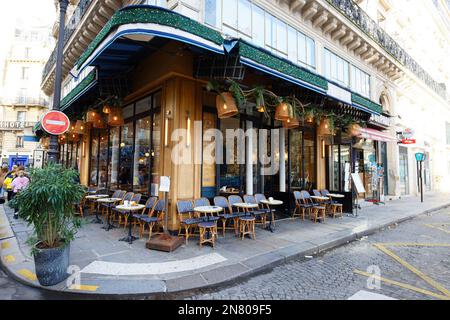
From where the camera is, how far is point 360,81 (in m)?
14.3

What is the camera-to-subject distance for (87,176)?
13453mm

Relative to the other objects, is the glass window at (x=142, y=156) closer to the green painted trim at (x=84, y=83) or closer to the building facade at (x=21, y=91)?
the green painted trim at (x=84, y=83)

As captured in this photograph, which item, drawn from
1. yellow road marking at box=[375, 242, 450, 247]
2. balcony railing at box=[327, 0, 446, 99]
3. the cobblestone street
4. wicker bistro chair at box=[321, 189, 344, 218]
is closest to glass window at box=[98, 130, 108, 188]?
the cobblestone street

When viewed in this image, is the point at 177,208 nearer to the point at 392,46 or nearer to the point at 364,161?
the point at 364,161

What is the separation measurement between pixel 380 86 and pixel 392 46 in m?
3.19

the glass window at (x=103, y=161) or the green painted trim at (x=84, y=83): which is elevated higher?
the green painted trim at (x=84, y=83)

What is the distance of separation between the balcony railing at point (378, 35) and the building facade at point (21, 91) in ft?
131

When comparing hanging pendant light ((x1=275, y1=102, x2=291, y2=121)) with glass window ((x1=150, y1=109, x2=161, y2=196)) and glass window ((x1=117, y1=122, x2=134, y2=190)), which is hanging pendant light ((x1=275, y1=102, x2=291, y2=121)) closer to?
glass window ((x1=150, y1=109, x2=161, y2=196))

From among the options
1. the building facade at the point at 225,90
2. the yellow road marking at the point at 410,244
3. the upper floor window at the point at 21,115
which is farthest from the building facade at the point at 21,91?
the yellow road marking at the point at 410,244

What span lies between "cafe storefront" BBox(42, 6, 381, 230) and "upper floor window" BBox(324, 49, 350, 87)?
2.40 metres

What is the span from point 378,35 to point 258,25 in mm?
10700

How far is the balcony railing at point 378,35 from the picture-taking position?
1243cm

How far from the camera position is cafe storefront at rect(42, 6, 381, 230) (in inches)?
221
